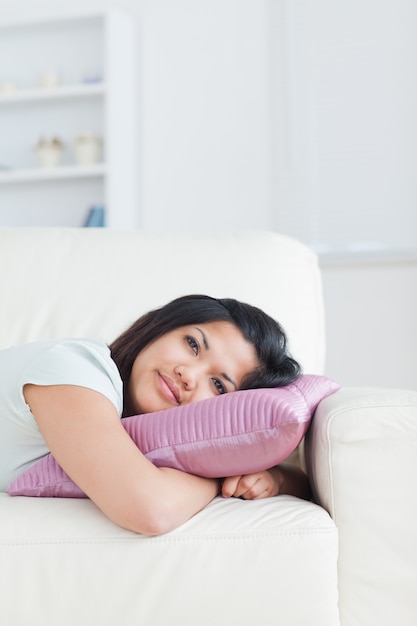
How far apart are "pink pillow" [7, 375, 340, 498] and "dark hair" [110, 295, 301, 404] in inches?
7.4

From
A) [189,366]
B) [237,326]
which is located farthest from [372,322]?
[189,366]

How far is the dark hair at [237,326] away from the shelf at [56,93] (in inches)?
89.9

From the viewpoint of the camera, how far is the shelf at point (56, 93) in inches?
141

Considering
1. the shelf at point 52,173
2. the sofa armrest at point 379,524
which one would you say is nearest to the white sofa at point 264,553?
the sofa armrest at point 379,524

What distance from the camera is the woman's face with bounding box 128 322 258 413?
53.3 inches

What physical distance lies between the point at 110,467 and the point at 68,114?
9.82 feet

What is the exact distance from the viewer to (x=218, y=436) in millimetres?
1169

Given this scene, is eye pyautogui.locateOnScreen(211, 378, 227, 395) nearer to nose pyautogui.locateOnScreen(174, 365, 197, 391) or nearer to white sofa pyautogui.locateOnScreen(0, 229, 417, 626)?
nose pyautogui.locateOnScreen(174, 365, 197, 391)

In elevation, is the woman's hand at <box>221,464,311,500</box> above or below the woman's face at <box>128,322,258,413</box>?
below

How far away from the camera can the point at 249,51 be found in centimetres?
358

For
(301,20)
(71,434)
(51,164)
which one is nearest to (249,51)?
(301,20)

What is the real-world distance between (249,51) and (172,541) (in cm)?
291

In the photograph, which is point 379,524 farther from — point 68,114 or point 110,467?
point 68,114

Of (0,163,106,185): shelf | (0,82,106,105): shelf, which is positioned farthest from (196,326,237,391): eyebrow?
(0,82,106,105): shelf
